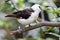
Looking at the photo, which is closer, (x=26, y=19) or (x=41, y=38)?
(x=26, y=19)

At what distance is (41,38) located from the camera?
2.12 m

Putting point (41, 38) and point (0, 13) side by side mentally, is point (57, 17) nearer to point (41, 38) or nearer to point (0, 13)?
point (41, 38)

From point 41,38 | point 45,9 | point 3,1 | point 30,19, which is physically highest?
point 3,1

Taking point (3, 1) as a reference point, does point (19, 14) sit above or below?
below

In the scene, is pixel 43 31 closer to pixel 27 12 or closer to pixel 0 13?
pixel 27 12

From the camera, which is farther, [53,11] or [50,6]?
[50,6]

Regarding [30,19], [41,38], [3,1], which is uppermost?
[3,1]

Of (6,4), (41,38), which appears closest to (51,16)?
(41,38)

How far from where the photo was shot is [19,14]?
180cm

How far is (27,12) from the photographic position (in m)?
1.90

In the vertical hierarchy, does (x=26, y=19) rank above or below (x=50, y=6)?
below

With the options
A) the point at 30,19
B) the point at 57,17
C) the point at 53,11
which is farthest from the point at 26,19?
the point at 57,17

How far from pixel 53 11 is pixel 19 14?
1.24 feet

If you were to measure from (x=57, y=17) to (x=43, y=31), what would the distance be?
0.24m
